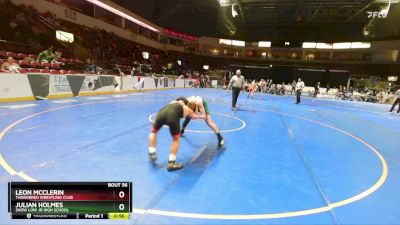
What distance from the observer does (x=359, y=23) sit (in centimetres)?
4591

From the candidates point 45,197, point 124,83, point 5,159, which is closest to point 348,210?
point 45,197

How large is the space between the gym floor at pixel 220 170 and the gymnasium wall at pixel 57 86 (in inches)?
157

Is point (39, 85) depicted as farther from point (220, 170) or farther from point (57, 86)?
point (220, 170)

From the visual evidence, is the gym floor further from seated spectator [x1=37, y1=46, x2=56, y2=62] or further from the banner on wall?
seated spectator [x1=37, y1=46, x2=56, y2=62]

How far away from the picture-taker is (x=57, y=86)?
14.0 meters

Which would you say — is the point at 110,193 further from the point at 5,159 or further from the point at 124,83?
the point at 124,83
